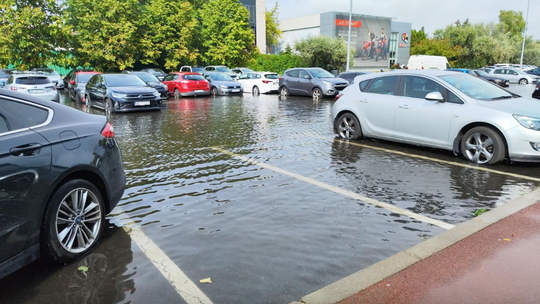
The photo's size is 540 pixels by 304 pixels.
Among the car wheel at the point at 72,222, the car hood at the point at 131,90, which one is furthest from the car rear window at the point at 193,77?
the car wheel at the point at 72,222

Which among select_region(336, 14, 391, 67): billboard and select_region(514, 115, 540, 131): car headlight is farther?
select_region(336, 14, 391, 67): billboard

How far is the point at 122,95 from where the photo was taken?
16.4m

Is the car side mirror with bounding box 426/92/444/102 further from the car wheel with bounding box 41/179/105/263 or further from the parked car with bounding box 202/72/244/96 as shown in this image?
the parked car with bounding box 202/72/244/96

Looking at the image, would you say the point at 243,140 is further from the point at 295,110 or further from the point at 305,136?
the point at 295,110

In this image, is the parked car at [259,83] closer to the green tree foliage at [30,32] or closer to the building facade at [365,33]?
the green tree foliage at [30,32]

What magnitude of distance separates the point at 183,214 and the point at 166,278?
160 cm

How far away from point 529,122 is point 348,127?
382cm

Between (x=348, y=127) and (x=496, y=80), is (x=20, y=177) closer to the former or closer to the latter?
(x=348, y=127)

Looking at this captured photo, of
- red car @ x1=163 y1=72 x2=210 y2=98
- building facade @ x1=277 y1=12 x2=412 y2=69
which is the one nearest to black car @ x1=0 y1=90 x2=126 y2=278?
red car @ x1=163 y1=72 x2=210 y2=98

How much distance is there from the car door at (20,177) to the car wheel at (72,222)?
0.12 m

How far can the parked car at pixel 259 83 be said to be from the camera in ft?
→ 86.5

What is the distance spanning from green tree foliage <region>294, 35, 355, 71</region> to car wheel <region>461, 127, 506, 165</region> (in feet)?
139

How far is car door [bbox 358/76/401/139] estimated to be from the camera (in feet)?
29.1

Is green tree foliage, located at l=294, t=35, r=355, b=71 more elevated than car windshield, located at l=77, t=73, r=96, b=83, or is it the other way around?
green tree foliage, located at l=294, t=35, r=355, b=71
